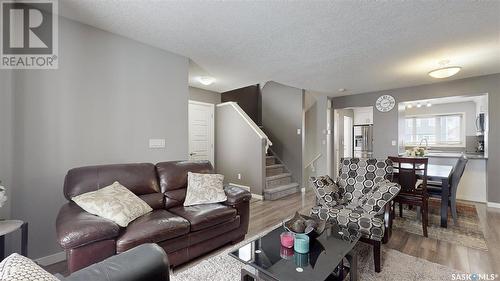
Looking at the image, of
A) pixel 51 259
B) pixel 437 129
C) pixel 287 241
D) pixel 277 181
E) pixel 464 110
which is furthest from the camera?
pixel 437 129

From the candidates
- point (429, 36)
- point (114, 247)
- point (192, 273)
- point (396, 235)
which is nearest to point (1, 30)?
point (114, 247)

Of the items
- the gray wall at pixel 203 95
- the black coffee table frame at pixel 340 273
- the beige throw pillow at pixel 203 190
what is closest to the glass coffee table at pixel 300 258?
the black coffee table frame at pixel 340 273

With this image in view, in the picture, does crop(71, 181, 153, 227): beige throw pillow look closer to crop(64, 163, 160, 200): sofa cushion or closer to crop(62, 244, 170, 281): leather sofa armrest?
crop(64, 163, 160, 200): sofa cushion

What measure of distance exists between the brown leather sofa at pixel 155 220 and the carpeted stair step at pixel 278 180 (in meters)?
2.12

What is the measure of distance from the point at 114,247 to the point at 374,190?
2.69m

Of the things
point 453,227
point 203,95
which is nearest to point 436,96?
point 453,227

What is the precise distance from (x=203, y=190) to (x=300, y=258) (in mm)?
1389

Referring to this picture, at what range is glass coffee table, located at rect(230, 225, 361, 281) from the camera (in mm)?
1364

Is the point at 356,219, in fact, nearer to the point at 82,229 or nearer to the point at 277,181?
the point at 82,229

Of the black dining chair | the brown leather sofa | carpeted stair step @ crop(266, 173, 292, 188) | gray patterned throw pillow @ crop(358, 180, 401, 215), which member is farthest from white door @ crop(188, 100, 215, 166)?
the black dining chair

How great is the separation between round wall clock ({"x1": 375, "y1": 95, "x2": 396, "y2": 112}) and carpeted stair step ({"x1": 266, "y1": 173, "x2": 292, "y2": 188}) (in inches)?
107

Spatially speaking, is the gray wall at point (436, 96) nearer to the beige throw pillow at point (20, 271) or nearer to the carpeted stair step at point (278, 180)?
the carpeted stair step at point (278, 180)

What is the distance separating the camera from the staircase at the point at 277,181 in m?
4.52

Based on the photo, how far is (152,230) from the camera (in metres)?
1.78
